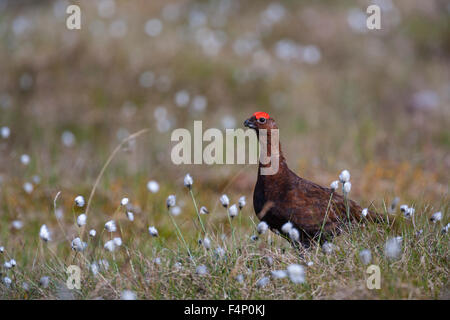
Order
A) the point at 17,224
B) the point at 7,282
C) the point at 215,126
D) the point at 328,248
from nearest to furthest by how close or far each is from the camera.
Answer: the point at 328,248
the point at 7,282
the point at 17,224
the point at 215,126

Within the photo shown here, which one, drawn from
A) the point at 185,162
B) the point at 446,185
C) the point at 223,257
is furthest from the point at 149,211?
the point at 446,185

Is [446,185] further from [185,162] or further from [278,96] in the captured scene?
[278,96]

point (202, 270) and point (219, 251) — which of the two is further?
point (219, 251)

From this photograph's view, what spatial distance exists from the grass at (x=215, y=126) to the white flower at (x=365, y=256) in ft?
0.34

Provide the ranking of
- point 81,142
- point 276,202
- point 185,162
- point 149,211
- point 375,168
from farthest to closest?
point 81,142, point 185,162, point 375,168, point 149,211, point 276,202

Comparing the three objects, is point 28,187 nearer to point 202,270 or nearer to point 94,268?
point 94,268

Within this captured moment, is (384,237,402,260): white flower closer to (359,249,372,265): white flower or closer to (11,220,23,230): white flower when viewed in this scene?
(359,249,372,265): white flower

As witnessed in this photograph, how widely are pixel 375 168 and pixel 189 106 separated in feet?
12.3

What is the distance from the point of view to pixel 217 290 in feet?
10.9

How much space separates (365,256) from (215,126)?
223 inches

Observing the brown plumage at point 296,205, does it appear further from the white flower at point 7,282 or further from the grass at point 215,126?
the white flower at point 7,282

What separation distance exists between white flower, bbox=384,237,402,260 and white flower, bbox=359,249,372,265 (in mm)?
130

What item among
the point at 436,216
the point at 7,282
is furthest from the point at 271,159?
the point at 7,282

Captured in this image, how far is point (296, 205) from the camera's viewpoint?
370cm
